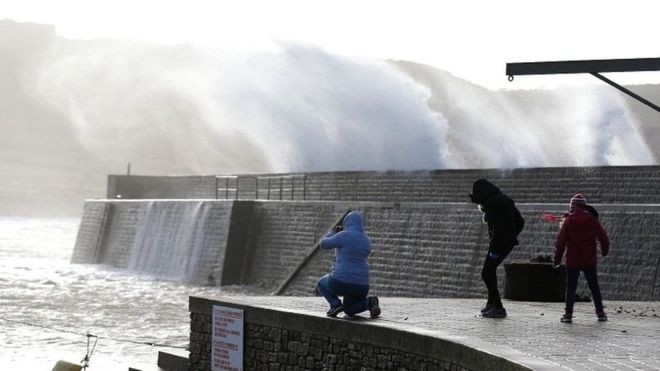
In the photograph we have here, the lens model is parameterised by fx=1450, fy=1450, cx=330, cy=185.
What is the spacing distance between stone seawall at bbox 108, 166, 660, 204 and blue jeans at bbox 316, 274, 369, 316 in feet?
47.4

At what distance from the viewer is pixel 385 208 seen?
30.9 metres

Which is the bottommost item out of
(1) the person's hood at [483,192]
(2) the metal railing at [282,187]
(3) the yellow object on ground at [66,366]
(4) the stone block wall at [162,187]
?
(3) the yellow object on ground at [66,366]

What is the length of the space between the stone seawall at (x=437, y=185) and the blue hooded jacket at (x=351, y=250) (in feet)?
47.7

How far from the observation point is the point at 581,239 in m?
15.2

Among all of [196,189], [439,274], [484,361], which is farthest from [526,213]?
[196,189]

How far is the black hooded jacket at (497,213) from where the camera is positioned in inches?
600

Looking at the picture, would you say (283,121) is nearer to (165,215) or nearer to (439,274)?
(165,215)

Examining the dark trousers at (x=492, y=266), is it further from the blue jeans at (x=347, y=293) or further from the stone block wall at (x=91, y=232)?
the stone block wall at (x=91, y=232)

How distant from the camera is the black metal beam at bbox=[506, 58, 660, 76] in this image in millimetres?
20578

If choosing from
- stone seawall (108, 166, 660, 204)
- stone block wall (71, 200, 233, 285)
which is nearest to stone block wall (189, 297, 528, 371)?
stone seawall (108, 166, 660, 204)

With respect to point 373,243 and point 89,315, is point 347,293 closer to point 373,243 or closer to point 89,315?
point 373,243

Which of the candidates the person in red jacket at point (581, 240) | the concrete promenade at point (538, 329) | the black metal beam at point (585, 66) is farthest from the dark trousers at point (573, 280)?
the black metal beam at point (585, 66)

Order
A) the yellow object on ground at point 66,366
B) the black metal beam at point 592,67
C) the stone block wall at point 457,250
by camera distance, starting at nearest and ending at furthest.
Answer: the yellow object on ground at point 66,366 < the black metal beam at point 592,67 < the stone block wall at point 457,250

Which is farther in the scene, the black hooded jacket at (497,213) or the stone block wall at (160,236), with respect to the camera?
the stone block wall at (160,236)
